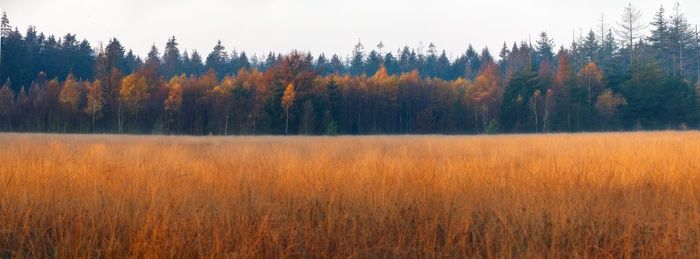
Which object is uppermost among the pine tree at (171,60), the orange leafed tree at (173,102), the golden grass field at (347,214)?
the pine tree at (171,60)

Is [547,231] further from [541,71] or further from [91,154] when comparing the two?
[541,71]

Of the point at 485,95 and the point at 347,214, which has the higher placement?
the point at 485,95

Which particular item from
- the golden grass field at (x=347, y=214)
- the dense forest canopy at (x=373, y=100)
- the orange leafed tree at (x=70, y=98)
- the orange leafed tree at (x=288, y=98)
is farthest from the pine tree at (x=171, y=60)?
the golden grass field at (x=347, y=214)

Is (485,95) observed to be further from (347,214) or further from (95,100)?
(347,214)

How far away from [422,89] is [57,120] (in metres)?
34.6

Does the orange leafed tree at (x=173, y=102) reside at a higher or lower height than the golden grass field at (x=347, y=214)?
higher

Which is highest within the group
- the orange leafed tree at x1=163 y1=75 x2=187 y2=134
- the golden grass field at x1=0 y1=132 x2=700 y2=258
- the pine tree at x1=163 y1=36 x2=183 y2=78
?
the pine tree at x1=163 y1=36 x2=183 y2=78

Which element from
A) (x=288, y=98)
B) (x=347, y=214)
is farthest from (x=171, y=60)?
Answer: (x=347, y=214)

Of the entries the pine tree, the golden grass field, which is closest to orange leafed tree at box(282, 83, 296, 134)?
the golden grass field

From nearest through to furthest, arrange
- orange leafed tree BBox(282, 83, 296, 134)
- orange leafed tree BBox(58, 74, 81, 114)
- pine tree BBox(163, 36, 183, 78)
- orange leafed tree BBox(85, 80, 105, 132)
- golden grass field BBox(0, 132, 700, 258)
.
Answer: golden grass field BBox(0, 132, 700, 258) → orange leafed tree BBox(282, 83, 296, 134) → orange leafed tree BBox(85, 80, 105, 132) → orange leafed tree BBox(58, 74, 81, 114) → pine tree BBox(163, 36, 183, 78)

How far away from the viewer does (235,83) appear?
52.2 metres

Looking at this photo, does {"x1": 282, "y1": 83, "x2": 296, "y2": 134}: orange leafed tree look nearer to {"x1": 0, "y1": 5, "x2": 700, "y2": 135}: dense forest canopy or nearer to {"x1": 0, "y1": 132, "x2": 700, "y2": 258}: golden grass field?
{"x1": 0, "y1": 5, "x2": 700, "y2": 135}: dense forest canopy

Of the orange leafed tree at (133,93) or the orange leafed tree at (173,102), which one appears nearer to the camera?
the orange leafed tree at (133,93)

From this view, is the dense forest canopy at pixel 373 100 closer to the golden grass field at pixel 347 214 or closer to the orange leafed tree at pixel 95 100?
the orange leafed tree at pixel 95 100
